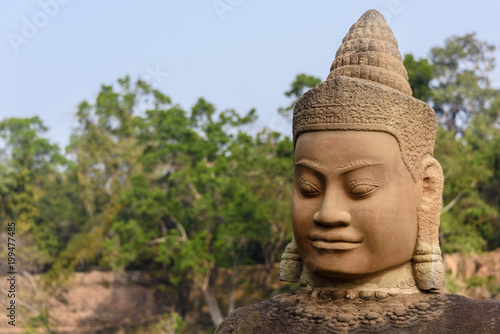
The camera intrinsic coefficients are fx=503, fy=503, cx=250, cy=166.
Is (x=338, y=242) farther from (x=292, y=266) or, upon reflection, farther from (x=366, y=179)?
(x=292, y=266)

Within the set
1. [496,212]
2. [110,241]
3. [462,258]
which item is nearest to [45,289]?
[110,241]

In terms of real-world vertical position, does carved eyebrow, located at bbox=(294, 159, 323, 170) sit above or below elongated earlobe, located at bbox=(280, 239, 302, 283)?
above

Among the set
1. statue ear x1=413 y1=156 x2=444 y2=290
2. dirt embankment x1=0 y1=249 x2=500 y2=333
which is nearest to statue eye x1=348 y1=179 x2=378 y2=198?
statue ear x1=413 y1=156 x2=444 y2=290

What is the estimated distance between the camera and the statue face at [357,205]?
3.06 m

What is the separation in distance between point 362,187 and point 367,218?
0.19m

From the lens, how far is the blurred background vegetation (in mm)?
15625

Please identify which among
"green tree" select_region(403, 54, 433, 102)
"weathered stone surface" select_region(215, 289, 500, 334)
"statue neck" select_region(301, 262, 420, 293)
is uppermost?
"green tree" select_region(403, 54, 433, 102)

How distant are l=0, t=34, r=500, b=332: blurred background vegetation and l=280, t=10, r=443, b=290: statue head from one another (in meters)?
11.3

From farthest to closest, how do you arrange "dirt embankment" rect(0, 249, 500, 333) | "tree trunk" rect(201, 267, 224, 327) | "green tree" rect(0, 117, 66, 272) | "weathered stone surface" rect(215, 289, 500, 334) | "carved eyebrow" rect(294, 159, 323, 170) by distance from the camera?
"green tree" rect(0, 117, 66, 272) → "dirt embankment" rect(0, 249, 500, 333) → "tree trunk" rect(201, 267, 224, 327) → "carved eyebrow" rect(294, 159, 323, 170) → "weathered stone surface" rect(215, 289, 500, 334)

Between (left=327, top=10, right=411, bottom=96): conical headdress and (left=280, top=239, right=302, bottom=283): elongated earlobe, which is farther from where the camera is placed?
(left=280, top=239, right=302, bottom=283): elongated earlobe

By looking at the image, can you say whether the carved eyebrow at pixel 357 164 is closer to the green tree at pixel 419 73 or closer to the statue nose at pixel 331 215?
the statue nose at pixel 331 215

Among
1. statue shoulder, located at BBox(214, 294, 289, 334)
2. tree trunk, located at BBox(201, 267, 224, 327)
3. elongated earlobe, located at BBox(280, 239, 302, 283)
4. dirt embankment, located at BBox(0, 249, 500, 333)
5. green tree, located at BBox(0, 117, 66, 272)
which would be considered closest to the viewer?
statue shoulder, located at BBox(214, 294, 289, 334)

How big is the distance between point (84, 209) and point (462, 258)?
19194 mm

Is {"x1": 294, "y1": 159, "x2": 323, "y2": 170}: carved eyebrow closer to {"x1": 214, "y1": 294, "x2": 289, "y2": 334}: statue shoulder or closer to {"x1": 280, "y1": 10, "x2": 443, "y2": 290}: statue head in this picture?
{"x1": 280, "y1": 10, "x2": 443, "y2": 290}: statue head
